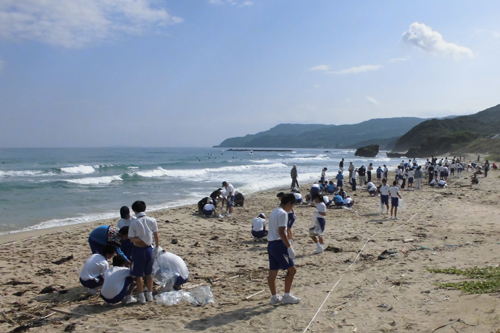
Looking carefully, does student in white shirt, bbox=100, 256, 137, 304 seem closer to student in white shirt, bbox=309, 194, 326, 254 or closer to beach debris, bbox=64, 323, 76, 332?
beach debris, bbox=64, 323, 76, 332

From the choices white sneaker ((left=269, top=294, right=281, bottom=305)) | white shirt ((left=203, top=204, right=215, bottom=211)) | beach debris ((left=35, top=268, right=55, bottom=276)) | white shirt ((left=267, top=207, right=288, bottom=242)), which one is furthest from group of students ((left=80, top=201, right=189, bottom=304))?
white shirt ((left=203, top=204, right=215, bottom=211))

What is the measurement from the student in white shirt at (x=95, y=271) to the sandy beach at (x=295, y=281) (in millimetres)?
214

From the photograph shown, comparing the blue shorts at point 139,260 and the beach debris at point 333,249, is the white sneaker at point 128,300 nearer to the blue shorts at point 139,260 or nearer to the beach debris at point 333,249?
the blue shorts at point 139,260

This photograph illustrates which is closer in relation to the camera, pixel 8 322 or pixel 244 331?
pixel 244 331

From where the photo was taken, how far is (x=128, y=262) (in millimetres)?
5566

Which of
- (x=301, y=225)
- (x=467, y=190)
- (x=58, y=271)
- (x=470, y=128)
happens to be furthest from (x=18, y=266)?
(x=470, y=128)

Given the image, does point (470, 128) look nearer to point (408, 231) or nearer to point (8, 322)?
point (408, 231)

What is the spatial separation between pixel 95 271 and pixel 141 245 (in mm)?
1003

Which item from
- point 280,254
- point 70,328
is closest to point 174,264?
point 70,328

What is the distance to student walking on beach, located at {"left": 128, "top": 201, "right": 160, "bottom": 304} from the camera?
493 cm

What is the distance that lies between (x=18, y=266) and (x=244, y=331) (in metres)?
5.53

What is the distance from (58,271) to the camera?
6.82m

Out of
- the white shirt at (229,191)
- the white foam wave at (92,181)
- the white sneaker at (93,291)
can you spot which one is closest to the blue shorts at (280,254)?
the white sneaker at (93,291)

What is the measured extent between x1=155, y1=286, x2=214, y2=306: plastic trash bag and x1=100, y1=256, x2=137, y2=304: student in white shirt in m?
0.43
